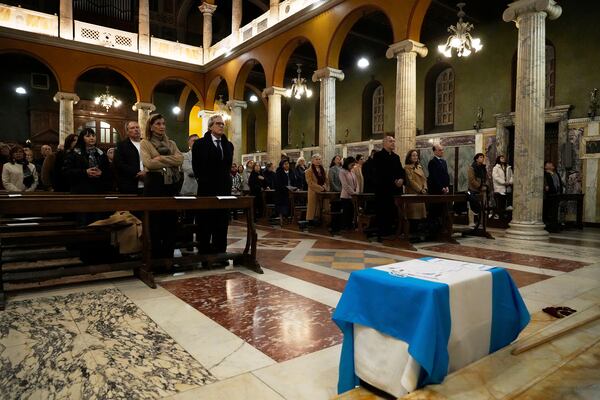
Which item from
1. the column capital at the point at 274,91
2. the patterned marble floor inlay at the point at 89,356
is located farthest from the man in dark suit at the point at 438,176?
the column capital at the point at 274,91

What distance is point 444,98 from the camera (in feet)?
45.3

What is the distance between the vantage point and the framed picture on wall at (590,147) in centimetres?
977

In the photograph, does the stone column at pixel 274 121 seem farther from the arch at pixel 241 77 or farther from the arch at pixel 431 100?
the arch at pixel 431 100

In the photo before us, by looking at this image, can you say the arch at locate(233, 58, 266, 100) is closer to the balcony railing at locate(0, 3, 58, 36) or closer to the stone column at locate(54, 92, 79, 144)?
the stone column at locate(54, 92, 79, 144)

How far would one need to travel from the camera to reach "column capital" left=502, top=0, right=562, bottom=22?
22.8 ft

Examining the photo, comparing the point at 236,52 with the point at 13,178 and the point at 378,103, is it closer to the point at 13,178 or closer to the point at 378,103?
the point at 378,103

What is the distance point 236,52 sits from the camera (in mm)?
15352

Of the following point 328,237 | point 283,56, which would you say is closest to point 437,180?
point 328,237

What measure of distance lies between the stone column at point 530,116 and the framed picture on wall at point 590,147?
12.7 feet

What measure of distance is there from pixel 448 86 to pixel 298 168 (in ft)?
22.0

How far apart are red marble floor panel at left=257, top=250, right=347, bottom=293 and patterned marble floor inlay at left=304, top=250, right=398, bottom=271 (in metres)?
0.38

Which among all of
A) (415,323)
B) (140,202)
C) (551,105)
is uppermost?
(551,105)

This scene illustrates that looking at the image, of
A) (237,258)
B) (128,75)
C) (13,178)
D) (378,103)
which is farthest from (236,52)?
(237,258)

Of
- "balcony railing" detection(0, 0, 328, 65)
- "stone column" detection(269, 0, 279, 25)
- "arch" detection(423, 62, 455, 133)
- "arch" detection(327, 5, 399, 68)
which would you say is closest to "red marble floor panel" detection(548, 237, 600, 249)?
"arch" detection(327, 5, 399, 68)
